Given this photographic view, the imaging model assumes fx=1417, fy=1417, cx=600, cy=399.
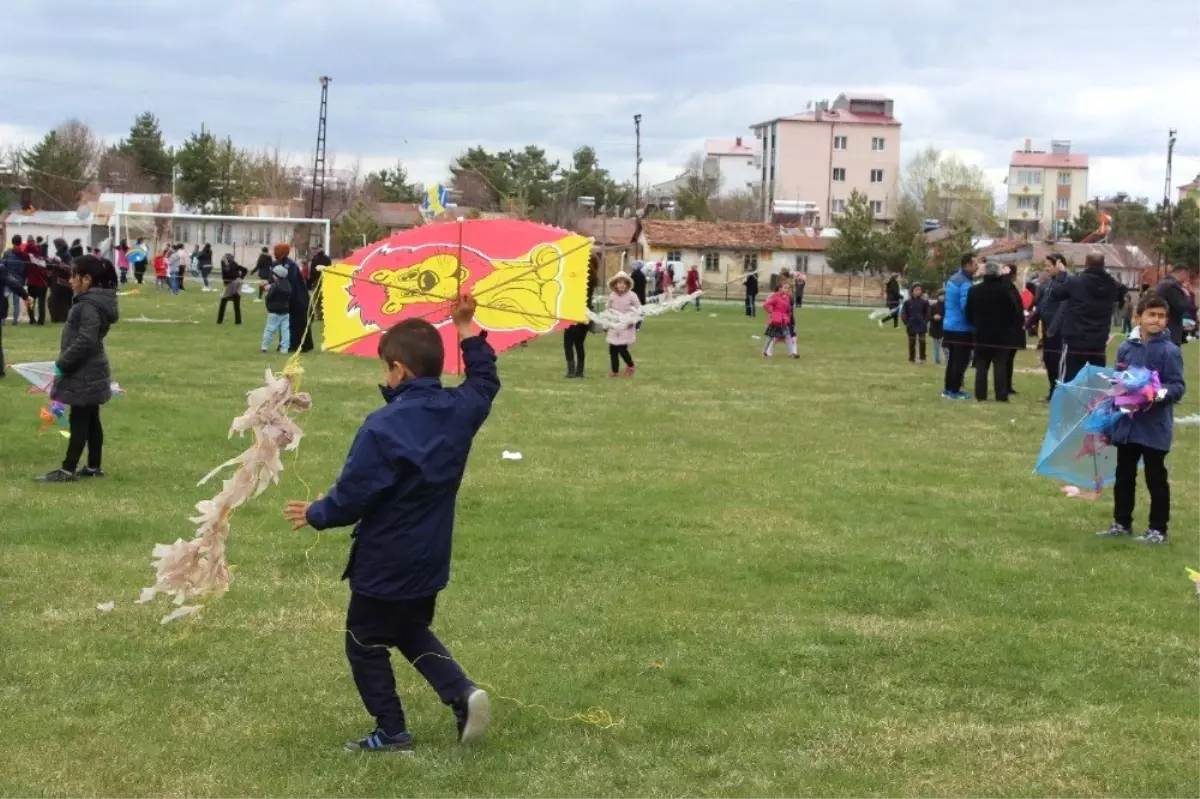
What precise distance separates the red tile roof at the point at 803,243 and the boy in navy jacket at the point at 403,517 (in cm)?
8302

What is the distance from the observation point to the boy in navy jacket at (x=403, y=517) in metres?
5.29

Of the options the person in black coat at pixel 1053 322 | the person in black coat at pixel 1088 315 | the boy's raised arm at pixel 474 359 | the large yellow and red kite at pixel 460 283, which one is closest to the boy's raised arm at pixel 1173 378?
the large yellow and red kite at pixel 460 283

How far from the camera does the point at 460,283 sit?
6.80 m

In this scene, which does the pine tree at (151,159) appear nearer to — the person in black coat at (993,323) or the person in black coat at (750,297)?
the person in black coat at (750,297)

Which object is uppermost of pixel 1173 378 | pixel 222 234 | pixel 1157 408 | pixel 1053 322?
pixel 222 234

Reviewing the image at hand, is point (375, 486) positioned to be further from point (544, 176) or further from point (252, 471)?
point (544, 176)

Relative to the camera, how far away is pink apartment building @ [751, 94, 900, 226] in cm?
13338

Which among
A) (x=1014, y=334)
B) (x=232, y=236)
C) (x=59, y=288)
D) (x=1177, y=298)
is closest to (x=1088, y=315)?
(x=1177, y=298)

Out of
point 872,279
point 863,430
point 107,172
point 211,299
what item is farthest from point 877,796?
point 107,172

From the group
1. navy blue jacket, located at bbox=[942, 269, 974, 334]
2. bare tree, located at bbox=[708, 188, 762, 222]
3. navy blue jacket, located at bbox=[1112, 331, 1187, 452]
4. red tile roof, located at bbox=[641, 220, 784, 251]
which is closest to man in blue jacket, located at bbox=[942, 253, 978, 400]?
navy blue jacket, located at bbox=[942, 269, 974, 334]

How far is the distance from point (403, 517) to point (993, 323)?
15.3 meters

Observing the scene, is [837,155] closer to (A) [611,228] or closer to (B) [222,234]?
(A) [611,228]

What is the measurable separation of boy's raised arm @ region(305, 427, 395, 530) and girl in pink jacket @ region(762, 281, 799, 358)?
21556 millimetres

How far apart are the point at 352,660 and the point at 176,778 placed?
0.78 metres
